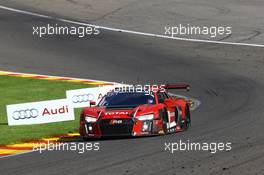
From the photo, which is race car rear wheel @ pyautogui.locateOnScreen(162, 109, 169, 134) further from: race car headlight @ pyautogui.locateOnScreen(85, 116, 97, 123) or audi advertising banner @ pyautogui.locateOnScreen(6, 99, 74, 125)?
audi advertising banner @ pyautogui.locateOnScreen(6, 99, 74, 125)

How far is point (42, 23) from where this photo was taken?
39594 millimetres

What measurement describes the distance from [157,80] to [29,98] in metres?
5.36

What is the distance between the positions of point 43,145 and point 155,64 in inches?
582

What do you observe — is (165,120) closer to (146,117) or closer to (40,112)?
(146,117)

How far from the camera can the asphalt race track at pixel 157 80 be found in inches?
613

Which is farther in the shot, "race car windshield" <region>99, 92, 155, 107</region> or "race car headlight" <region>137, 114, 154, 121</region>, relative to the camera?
"race car windshield" <region>99, 92, 155, 107</region>

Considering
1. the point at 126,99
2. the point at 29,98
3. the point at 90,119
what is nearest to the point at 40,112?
the point at 126,99

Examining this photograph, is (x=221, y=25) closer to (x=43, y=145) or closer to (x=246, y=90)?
(x=246, y=90)

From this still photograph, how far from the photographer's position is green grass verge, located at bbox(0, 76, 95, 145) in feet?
68.6

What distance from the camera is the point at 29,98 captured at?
2727 centimetres

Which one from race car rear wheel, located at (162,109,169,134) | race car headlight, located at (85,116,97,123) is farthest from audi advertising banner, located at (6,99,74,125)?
race car rear wheel, located at (162,109,169,134)

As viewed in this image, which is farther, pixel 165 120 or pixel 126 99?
pixel 126 99

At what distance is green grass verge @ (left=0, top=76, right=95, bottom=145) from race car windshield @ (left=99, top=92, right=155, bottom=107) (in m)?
1.49

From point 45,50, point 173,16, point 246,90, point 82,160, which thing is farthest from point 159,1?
point 82,160
